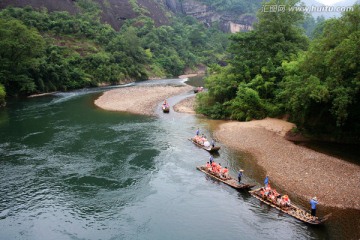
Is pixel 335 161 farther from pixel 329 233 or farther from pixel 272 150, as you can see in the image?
pixel 329 233

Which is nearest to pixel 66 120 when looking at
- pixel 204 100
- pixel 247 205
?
pixel 204 100

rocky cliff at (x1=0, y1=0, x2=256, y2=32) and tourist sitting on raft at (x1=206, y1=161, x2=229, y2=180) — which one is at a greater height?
rocky cliff at (x1=0, y1=0, x2=256, y2=32)

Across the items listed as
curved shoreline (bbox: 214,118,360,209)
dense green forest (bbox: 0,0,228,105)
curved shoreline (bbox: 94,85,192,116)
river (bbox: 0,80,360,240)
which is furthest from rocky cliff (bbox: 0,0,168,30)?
curved shoreline (bbox: 214,118,360,209)

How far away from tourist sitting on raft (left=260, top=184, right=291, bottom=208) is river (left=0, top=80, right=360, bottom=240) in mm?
778

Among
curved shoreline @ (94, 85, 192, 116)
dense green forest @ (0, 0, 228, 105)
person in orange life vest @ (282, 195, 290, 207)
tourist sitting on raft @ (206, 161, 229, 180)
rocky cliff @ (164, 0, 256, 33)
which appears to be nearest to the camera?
person in orange life vest @ (282, 195, 290, 207)

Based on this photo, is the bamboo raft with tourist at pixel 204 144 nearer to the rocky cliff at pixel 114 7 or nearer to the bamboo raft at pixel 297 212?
the bamboo raft at pixel 297 212

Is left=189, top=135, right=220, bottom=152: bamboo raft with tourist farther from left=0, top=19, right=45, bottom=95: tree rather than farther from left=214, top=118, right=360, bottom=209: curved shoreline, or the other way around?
left=0, top=19, right=45, bottom=95: tree

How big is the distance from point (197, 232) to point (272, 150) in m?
16.2

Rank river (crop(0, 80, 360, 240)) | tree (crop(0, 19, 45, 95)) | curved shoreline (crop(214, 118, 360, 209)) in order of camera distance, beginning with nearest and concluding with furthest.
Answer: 1. river (crop(0, 80, 360, 240))
2. curved shoreline (crop(214, 118, 360, 209))
3. tree (crop(0, 19, 45, 95))

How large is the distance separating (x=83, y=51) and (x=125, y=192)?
75222 millimetres

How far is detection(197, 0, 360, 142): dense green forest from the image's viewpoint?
30.1 metres

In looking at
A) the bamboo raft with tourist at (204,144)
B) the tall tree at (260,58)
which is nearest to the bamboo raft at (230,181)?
the bamboo raft with tourist at (204,144)

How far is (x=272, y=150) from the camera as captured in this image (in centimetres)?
3388

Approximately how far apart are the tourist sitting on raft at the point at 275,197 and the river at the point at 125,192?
30.6 inches
